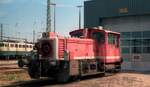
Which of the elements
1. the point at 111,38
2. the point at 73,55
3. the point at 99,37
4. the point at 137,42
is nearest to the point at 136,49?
the point at 137,42

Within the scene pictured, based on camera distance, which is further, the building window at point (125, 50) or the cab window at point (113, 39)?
the building window at point (125, 50)

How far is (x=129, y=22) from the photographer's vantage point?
32.9 metres

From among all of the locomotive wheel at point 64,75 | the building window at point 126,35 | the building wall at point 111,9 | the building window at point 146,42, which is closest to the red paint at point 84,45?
the locomotive wheel at point 64,75

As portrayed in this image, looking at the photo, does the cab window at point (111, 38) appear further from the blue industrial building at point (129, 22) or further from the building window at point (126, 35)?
the building window at point (126, 35)

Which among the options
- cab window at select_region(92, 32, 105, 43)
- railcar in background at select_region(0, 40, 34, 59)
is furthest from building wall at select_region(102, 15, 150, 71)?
railcar in background at select_region(0, 40, 34, 59)

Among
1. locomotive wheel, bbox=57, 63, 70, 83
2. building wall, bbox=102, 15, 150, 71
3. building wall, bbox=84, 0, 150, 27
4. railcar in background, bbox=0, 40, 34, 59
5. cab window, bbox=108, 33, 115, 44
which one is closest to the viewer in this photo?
locomotive wheel, bbox=57, 63, 70, 83

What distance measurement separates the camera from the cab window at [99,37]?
2104 centimetres

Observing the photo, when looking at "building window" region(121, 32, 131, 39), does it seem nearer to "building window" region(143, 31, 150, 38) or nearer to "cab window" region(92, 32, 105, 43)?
"building window" region(143, 31, 150, 38)

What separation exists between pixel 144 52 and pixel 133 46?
1.40 m

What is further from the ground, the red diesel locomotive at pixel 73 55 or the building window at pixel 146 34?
the building window at pixel 146 34

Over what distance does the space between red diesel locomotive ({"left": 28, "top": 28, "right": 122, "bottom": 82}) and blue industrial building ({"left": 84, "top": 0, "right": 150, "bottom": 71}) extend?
10.0m

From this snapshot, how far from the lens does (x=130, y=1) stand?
31.9 meters

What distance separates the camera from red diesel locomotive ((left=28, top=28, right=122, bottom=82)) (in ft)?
57.8

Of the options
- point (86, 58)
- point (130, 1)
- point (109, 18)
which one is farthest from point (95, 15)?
point (86, 58)
